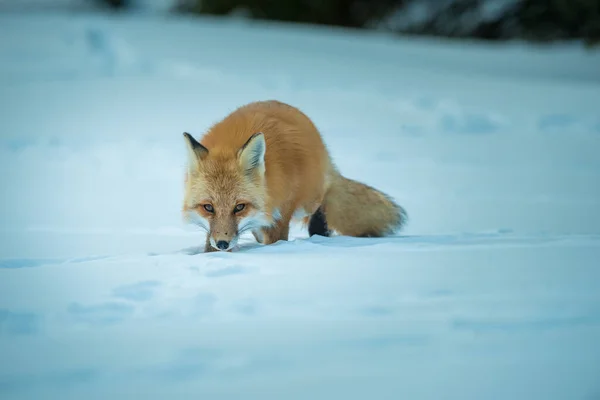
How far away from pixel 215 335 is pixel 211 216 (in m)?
1.01

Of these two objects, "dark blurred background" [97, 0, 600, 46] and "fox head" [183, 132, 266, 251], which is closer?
"fox head" [183, 132, 266, 251]

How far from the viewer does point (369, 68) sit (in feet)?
32.5

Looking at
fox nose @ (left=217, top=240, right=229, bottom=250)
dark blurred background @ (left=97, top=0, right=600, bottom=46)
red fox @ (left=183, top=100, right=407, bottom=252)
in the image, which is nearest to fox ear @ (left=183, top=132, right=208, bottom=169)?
red fox @ (left=183, top=100, right=407, bottom=252)

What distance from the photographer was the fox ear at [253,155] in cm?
337

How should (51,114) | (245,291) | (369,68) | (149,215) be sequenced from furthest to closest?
(369,68) → (51,114) → (149,215) → (245,291)

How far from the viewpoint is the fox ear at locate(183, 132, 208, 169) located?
11.3ft

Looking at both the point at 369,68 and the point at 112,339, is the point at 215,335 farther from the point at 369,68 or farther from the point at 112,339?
the point at 369,68

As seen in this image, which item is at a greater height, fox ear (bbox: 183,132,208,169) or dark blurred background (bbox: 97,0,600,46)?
dark blurred background (bbox: 97,0,600,46)

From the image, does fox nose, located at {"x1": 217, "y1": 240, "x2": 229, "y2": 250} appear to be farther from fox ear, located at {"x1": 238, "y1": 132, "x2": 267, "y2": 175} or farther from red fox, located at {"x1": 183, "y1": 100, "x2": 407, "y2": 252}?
fox ear, located at {"x1": 238, "y1": 132, "x2": 267, "y2": 175}

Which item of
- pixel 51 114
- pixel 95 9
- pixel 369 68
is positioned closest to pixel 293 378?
pixel 51 114

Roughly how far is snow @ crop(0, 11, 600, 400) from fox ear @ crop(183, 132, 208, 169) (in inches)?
20.5

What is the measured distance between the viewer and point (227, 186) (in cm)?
340

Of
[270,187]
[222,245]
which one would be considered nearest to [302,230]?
[270,187]

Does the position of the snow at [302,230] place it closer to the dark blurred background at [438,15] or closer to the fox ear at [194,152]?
the fox ear at [194,152]
